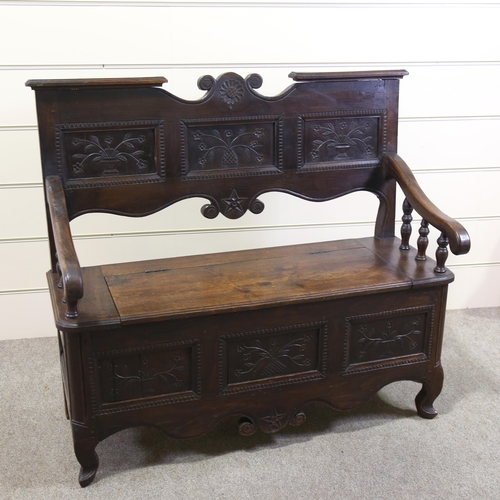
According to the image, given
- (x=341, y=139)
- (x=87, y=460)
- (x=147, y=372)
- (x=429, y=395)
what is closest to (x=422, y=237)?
(x=341, y=139)

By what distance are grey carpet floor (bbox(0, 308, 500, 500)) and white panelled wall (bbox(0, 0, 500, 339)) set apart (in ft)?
2.40

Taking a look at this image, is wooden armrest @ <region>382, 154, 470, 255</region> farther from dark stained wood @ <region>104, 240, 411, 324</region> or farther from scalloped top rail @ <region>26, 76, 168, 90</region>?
scalloped top rail @ <region>26, 76, 168, 90</region>

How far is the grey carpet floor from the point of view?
7.43 ft

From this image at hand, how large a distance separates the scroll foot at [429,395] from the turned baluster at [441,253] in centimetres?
42

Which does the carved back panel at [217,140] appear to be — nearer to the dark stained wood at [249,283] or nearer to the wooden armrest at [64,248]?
the wooden armrest at [64,248]

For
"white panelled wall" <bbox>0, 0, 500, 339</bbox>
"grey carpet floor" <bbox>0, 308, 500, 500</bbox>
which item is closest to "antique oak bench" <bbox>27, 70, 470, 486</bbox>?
"grey carpet floor" <bbox>0, 308, 500, 500</bbox>

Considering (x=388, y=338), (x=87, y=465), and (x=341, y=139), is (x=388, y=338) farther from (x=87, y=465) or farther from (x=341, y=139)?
(x=87, y=465)

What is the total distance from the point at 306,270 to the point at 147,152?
73cm

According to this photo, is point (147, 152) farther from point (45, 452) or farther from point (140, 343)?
point (45, 452)

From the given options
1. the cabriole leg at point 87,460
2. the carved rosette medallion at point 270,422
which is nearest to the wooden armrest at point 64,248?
the cabriole leg at point 87,460

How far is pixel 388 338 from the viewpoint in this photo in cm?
252

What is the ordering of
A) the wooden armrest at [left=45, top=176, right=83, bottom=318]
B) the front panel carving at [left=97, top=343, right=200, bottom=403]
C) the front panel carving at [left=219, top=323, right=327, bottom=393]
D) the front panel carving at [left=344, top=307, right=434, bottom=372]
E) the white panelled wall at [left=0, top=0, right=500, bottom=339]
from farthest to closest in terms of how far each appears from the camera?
the white panelled wall at [left=0, top=0, right=500, bottom=339]
the front panel carving at [left=344, top=307, right=434, bottom=372]
the front panel carving at [left=219, top=323, right=327, bottom=393]
the front panel carving at [left=97, top=343, right=200, bottom=403]
the wooden armrest at [left=45, top=176, right=83, bottom=318]

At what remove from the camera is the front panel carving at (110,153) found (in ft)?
7.71

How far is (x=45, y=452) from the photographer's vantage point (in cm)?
246
